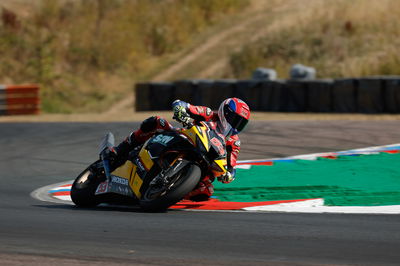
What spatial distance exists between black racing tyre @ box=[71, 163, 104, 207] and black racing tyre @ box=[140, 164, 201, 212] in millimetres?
848

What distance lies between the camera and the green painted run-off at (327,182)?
30.1 feet

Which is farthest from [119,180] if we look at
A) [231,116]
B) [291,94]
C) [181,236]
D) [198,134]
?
[291,94]

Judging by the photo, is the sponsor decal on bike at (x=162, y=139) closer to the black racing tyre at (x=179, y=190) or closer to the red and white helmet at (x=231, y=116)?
the black racing tyre at (x=179, y=190)

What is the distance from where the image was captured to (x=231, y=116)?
8.54m

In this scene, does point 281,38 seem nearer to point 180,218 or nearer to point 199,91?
point 199,91

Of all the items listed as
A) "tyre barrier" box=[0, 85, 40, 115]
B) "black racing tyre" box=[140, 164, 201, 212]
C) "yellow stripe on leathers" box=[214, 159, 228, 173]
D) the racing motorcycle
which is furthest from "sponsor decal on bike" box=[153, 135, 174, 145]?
"tyre barrier" box=[0, 85, 40, 115]

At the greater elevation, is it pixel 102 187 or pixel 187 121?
pixel 187 121

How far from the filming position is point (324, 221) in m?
7.54

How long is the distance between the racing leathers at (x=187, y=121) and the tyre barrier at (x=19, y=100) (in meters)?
14.5

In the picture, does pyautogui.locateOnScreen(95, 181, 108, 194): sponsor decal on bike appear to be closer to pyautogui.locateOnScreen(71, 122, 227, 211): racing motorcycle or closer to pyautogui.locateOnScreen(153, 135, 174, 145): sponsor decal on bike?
pyautogui.locateOnScreen(71, 122, 227, 211): racing motorcycle

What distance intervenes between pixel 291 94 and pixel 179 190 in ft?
41.5

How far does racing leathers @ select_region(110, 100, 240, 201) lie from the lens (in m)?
8.46

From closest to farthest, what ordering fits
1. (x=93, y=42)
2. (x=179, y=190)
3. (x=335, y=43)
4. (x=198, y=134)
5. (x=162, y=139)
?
(x=179, y=190), (x=198, y=134), (x=162, y=139), (x=335, y=43), (x=93, y=42)

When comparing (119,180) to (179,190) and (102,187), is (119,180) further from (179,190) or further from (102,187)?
(179,190)
